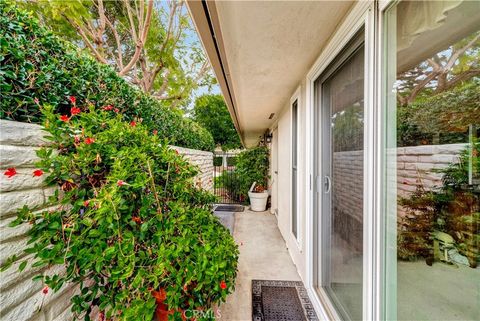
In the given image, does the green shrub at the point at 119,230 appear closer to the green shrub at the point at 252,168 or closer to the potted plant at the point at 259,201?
the potted plant at the point at 259,201

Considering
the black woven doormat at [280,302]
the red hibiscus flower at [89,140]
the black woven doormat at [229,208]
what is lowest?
the black woven doormat at [280,302]

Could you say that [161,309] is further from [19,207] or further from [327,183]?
[327,183]

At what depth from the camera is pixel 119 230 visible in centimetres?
105

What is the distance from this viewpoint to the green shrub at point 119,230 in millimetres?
989

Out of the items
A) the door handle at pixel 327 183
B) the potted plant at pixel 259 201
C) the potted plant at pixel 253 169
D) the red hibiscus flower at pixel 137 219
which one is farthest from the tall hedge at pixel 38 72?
the potted plant at pixel 253 169

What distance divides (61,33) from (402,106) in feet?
20.7

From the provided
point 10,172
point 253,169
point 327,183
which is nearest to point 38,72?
point 10,172

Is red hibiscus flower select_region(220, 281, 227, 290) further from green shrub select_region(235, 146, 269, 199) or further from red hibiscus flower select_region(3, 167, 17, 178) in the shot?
green shrub select_region(235, 146, 269, 199)

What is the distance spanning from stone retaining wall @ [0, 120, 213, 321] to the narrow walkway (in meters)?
1.19

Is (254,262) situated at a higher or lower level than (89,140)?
lower

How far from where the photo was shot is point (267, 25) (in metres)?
1.49

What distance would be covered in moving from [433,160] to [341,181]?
30.9 inches

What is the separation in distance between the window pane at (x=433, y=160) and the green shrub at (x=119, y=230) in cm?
99

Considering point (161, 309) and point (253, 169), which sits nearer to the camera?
point (161, 309)
